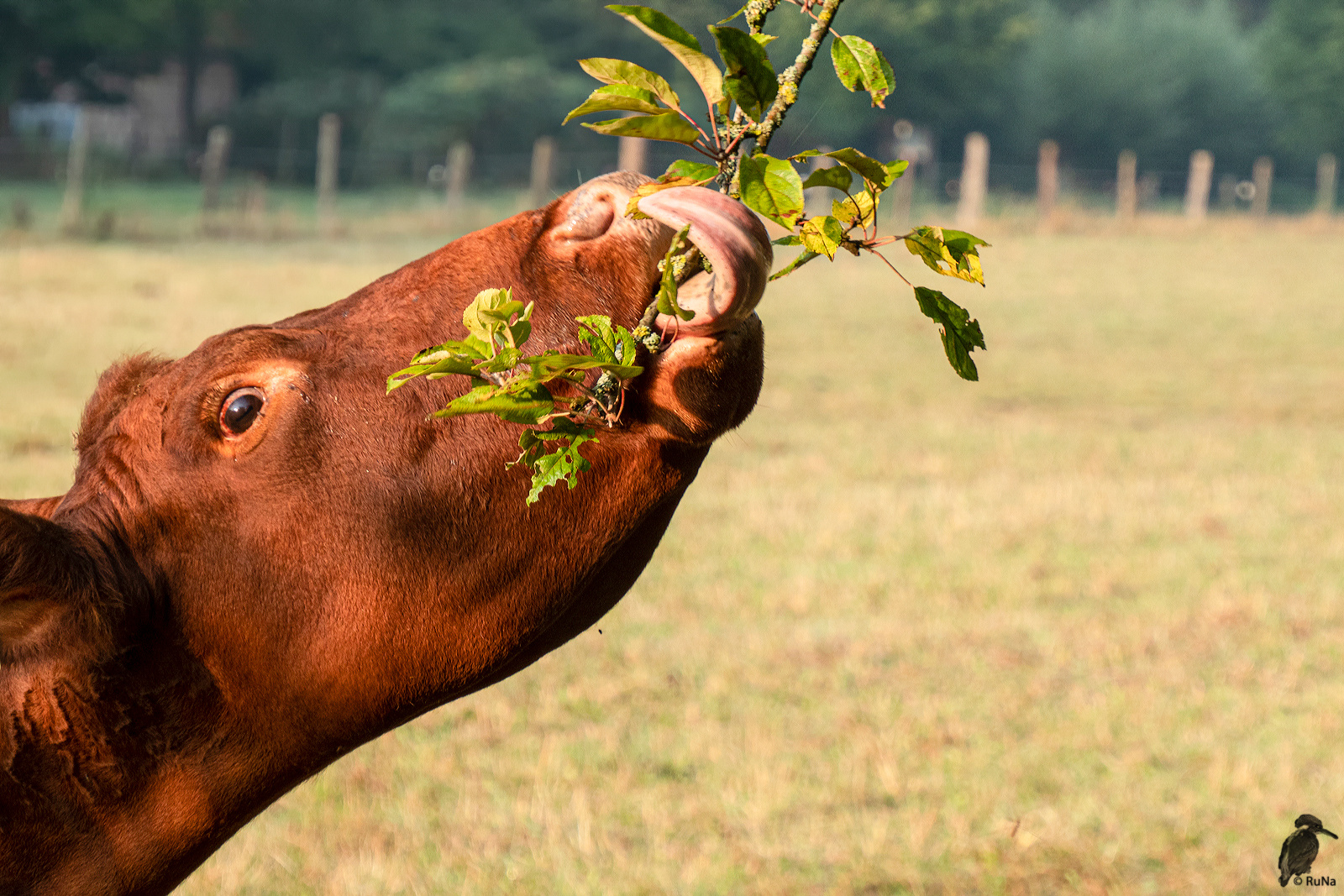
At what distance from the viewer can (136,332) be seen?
11.6 metres

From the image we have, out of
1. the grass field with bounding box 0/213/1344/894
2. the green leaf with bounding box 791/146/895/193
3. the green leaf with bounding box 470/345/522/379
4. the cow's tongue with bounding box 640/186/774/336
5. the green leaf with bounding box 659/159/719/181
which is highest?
the green leaf with bounding box 791/146/895/193

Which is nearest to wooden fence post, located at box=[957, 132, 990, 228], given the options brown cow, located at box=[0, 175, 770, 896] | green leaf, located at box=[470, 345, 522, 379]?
brown cow, located at box=[0, 175, 770, 896]

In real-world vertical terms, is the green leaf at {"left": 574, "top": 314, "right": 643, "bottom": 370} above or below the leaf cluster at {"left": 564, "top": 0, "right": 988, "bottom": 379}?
below

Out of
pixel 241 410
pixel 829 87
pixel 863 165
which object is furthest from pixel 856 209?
pixel 829 87

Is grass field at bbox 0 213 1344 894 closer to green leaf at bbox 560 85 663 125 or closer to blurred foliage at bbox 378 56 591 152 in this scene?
green leaf at bbox 560 85 663 125

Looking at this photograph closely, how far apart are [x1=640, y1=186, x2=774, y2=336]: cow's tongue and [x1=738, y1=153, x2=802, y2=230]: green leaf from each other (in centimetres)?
11

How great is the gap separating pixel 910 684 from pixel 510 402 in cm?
366

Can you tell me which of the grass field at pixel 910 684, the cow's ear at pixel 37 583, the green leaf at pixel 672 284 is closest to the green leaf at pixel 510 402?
the green leaf at pixel 672 284

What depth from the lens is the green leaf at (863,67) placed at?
1.48 m

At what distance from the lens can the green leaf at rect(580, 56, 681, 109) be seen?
1475mm

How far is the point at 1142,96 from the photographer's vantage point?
5081 cm

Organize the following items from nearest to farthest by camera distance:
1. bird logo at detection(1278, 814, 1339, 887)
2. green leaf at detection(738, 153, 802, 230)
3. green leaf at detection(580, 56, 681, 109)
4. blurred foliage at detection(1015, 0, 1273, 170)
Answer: green leaf at detection(738, 153, 802, 230), green leaf at detection(580, 56, 681, 109), bird logo at detection(1278, 814, 1339, 887), blurred foliage at detection(1015, 0, 1273, 170)

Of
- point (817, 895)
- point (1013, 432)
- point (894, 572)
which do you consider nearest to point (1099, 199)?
point (1013, 432)

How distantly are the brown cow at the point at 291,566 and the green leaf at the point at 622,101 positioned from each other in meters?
0.31
